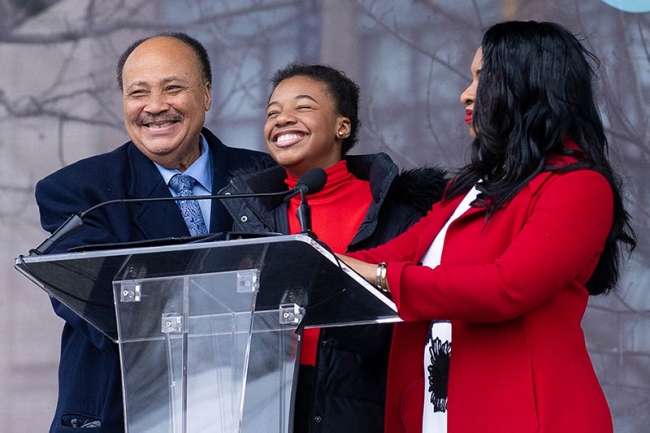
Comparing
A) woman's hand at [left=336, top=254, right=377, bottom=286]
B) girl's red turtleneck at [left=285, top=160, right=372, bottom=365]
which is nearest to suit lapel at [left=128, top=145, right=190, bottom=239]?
girl's red turtleneck at [left=285, top=160, right=372, bottom=365]

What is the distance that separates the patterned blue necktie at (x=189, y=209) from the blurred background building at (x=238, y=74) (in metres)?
1.01

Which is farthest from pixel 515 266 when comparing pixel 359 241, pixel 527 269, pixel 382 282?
pixel 359 241

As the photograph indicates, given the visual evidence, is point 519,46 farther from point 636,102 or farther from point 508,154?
point 636,102

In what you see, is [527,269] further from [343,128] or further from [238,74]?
[238,74]

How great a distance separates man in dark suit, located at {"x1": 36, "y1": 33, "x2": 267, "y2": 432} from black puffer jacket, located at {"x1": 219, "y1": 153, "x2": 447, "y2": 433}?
0.20 m

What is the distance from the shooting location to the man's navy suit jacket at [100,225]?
296 centimetres

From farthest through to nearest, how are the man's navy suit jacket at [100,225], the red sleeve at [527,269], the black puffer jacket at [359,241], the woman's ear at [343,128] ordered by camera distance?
the woman's ear at [343,128], the man's navy suit jacket at [100,225], the black puffer jacket at [359,241], the red sleeve at [527,269]

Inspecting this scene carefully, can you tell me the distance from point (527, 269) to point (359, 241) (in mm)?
714

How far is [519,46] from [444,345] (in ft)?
2.13

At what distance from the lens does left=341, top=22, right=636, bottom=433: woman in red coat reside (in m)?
2.26

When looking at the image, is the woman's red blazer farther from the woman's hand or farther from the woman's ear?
the woman's ear

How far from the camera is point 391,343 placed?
2764 mm

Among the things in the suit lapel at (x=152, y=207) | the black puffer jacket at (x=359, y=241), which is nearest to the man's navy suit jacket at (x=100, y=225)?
the suit lapel at (x=152, y=207)

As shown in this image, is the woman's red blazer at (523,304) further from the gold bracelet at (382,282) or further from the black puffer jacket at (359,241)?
the black puffer jacket at (359,241)
